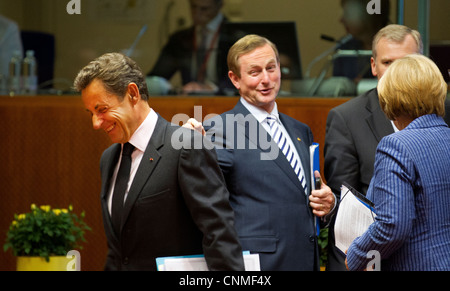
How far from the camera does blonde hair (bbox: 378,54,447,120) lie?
208 centimetres

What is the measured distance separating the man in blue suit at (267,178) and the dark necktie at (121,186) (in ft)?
1.66

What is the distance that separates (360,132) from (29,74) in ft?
9.72

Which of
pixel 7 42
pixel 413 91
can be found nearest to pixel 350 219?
pixel 413 91

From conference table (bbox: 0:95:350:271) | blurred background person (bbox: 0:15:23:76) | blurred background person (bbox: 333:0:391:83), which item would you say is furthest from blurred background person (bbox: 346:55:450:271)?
blurred background person (bbox: 0:15:23:76)

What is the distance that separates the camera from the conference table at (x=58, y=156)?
4496 mm

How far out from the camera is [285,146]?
9.36 ft

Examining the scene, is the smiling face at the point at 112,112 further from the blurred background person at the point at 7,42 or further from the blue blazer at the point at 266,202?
the blurred background person at the point at 7,42

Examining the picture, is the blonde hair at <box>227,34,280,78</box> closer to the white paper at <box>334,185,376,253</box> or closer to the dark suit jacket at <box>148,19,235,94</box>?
the white paper at <box>334,185,376,253</box>

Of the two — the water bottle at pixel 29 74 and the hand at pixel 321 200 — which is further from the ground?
the water bottle at pixel 29 74

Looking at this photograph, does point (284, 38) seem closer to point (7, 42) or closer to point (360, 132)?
point (360, 132)

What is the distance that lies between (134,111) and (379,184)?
83cm

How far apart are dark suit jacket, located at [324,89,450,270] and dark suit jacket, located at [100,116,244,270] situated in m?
0.88

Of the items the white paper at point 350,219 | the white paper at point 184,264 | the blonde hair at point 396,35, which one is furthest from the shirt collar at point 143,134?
the blonde hair at point 396,35

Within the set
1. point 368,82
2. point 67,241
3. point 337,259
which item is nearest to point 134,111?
point 337,259
